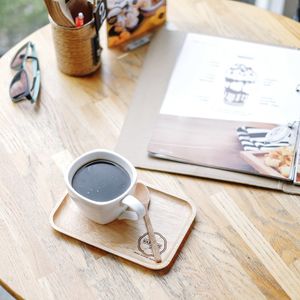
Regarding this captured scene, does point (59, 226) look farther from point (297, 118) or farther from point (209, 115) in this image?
point (297, 118)

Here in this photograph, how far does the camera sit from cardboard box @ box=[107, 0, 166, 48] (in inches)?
40.6

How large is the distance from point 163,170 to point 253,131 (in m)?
0.18

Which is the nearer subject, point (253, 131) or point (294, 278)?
point (294, 278)

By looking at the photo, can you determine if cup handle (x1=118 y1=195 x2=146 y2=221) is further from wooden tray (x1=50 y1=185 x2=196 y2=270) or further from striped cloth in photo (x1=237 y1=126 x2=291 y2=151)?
striped cloth in photo (x1=237 y1=126 x2=291 y2=151)

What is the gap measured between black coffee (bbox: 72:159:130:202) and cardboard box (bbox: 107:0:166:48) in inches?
14.0

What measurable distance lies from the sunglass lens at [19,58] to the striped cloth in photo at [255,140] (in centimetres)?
46

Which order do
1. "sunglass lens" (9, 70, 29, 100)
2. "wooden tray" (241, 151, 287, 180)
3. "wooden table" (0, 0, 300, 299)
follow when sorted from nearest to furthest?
"wooden table" (0, 0, 300, 299) → "wooden tray" (241, 151, 287, 180) → "sunglass lens" (9, 70, 29, 100)

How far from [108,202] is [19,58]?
0.45m

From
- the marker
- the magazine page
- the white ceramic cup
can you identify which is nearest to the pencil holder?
the marker

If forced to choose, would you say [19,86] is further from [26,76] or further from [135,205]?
[135,205]

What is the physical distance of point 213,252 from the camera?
783 mm

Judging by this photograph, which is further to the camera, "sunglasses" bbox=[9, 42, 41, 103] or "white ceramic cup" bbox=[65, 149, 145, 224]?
"sunglasses" bbox=[9, 42, 41, 103]

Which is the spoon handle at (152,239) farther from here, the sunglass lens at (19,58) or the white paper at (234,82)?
the sunglass lens at (19,58)

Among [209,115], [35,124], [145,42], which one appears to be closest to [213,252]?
[209,115]
